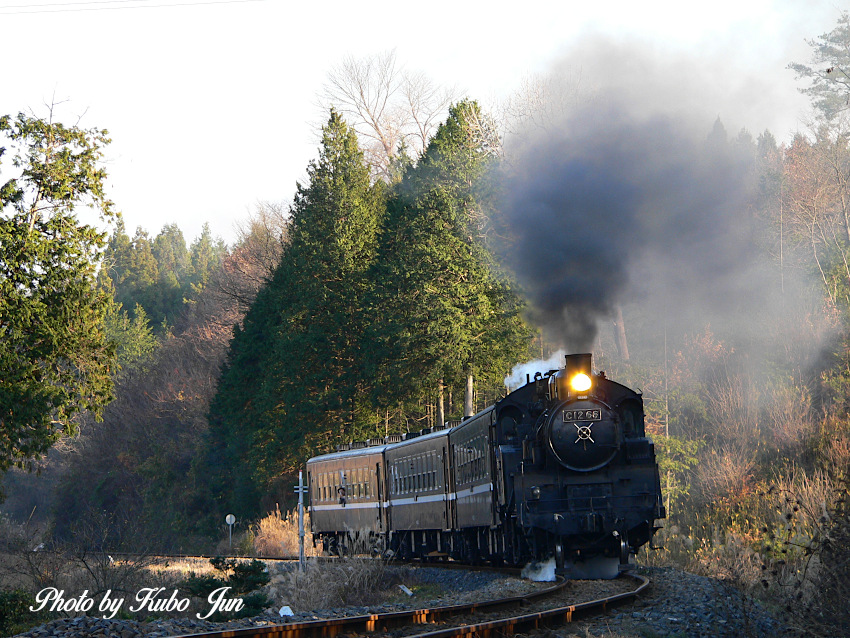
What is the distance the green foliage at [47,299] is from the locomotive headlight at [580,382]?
1283cm

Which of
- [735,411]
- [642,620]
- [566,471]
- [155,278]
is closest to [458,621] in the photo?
[642,620]

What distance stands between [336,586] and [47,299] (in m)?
11.0

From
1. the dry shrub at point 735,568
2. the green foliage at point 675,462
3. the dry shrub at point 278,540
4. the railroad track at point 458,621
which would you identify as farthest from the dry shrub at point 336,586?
the green foliage at point 675,462

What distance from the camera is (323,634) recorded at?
929 cm

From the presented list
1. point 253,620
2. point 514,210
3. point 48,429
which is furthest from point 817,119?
point 253,620

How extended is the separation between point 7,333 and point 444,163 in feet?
65.0

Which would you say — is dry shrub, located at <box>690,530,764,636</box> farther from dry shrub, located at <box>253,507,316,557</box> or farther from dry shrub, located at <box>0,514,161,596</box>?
dry shrub, located at <box>253,507,316,557</box>

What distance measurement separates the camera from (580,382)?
582 inches

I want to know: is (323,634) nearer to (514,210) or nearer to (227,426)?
(514,210)

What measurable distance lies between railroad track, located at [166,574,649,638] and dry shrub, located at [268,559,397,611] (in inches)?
158

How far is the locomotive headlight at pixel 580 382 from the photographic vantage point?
48.3 feet

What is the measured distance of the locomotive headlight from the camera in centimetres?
1473

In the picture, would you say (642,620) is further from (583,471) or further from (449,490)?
(449,490)

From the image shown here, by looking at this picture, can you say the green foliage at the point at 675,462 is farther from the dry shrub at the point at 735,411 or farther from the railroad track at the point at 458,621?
the railroad track at the point at 458,621
